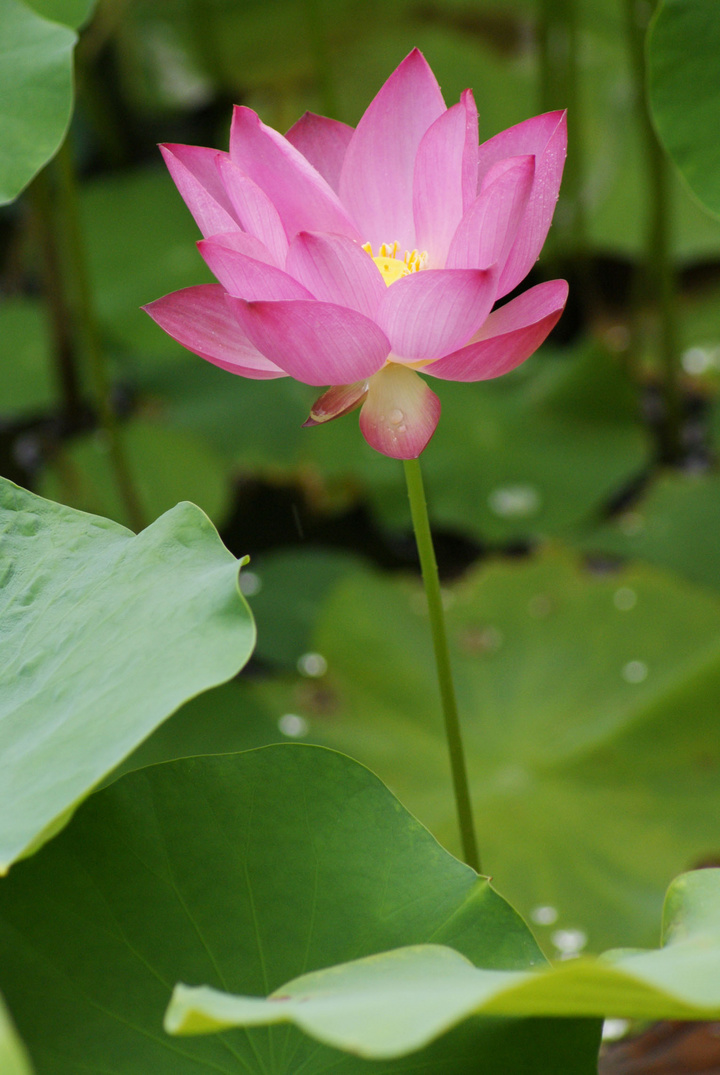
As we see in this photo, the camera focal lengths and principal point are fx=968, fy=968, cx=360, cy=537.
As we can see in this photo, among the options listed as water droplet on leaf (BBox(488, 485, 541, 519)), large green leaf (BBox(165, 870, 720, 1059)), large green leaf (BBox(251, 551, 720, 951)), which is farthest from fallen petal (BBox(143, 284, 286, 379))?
water droplet on leaf (BBox(488, 485, 541, 519))

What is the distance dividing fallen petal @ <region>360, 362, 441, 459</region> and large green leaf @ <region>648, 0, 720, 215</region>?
14.7 inches

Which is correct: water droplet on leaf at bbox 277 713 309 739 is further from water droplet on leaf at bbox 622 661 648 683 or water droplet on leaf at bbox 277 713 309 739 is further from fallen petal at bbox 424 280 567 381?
fallen petal at bbox 424 280 567 381

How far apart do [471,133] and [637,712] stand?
743mm

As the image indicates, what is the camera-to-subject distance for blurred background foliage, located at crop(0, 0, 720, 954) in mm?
1072

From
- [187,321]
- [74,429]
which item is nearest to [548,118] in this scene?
[187,321]

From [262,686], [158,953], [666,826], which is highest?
[158,953]

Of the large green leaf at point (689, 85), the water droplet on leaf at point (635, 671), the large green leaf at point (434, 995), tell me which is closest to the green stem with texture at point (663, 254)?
the water droplet on leaf at point (635, 671)

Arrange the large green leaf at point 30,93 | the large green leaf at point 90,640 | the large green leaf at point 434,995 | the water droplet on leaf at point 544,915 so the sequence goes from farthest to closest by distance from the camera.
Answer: the water droplet on leaf at point 544,915 < the large green leaf at point 30,93 < the large green leaf at point 90,640 < the large green leaf at point 434,995

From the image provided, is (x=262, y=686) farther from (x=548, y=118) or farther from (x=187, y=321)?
(x=548, y=118)

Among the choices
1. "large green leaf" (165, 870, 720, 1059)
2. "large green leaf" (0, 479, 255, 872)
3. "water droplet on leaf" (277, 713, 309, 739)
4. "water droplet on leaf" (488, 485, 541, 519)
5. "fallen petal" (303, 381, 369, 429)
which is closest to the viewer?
"large green leaf" (165, 870, 720, 1059)

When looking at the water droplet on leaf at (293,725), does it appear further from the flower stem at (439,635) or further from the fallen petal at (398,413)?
the fallen petal at (398,413)

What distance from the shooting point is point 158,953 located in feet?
1.84

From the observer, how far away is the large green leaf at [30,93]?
2.66ft

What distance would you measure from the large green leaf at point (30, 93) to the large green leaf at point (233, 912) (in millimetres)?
524
